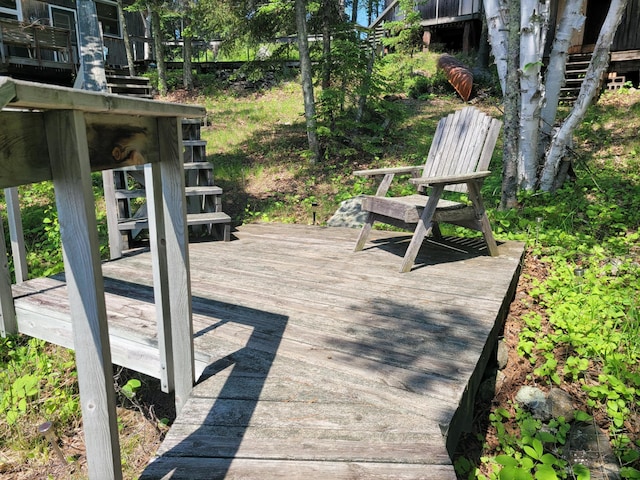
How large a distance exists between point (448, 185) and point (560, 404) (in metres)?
1.98

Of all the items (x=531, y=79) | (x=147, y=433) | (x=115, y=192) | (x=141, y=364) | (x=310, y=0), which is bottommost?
(x=147, y=433)

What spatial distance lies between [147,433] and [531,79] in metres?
4.52

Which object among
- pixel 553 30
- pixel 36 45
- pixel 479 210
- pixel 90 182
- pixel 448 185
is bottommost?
pixel 479 210

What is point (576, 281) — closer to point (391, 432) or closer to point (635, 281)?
point (635, 281)

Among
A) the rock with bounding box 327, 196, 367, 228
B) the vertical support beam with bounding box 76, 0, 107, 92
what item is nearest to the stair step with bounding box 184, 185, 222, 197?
the rock with bounding box 327, 196, 367, 228

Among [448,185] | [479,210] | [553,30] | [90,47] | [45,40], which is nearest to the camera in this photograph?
[479,210]

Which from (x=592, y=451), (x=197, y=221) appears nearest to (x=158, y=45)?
(x=197, y=221)

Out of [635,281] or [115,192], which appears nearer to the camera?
[635,281]

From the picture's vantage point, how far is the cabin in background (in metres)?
9.94

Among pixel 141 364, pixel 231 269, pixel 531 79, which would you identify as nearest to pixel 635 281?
pixel 531 79

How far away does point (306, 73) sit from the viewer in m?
7.39

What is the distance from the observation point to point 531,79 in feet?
15.5

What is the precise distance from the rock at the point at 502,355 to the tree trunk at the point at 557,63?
307 cm

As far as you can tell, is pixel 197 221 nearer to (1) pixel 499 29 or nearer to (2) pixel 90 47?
(2) pixel 90 47
